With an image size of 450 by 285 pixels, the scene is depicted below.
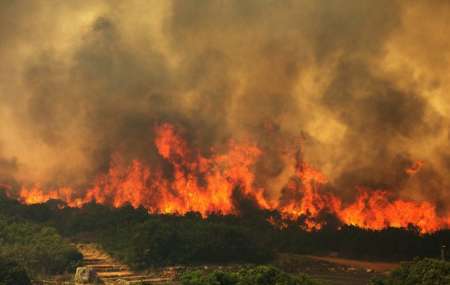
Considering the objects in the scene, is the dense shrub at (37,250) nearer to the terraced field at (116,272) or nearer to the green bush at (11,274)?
the terraced field at (116,272)

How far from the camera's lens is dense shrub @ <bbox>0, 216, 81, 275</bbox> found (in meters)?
34.1

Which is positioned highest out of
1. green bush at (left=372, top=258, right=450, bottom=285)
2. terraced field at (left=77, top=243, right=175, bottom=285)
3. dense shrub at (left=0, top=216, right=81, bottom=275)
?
dense shrub at (left=0, top=216, right=81, bottom=275)

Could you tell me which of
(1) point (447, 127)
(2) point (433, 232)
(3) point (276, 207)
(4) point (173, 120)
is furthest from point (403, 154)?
(4) point (173, 120)

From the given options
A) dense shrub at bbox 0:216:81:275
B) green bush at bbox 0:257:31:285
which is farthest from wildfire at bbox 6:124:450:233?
green bush at bbox 0:257:31:285

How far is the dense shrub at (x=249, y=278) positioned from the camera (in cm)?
2378

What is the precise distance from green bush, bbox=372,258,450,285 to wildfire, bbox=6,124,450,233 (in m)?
14.4

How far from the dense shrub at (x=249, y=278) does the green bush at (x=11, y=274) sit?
835 centimetres

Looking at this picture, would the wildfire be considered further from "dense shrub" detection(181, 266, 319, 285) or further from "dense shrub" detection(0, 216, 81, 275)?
"dense shrub" detection(181, 266, 319, 285)

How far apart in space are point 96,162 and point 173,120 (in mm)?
7529

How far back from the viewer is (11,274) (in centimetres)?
2848

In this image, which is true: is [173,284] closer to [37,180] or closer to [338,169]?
[338,169]

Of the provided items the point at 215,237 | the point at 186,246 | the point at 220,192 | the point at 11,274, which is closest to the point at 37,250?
the point at 11,274

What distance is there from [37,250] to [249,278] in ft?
51.7

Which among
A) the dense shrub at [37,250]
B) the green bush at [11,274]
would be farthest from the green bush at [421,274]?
the dense shrub at [37,250]
